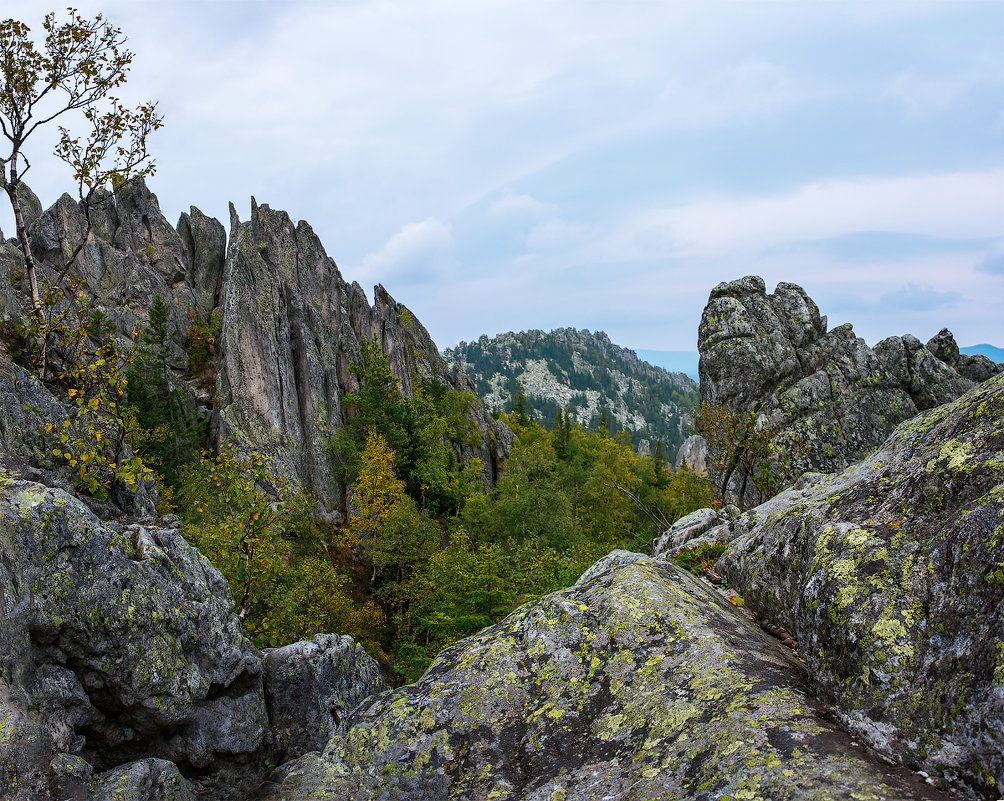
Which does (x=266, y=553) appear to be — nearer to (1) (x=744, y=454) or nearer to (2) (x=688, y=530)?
(2) (x=688, y=530)

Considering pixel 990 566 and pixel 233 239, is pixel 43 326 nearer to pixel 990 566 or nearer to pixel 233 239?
pixel 990 566

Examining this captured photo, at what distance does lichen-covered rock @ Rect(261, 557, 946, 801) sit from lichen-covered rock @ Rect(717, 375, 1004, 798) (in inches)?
14.0

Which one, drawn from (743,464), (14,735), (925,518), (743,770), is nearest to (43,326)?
(14,735)

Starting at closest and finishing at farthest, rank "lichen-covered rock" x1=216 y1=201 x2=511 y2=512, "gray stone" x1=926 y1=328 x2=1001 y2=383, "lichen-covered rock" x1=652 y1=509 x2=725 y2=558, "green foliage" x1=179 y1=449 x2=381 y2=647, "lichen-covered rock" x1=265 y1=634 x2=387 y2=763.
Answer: "lichen-covered rock" x1=265 y1=634 x2=387 y2=763 < "lichen-covered rock" x1=652 y1=509 x2=725 y2=558 < "green foliage" x1=179 y1=449 x2=381 y2=647 < "gray stone" x1=926 y1=328 x2=1001 y2=383 < "lichen-covered rock" x1=216 y1=201 x2=511 y2=512

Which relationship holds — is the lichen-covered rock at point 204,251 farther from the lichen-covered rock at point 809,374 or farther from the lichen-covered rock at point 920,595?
the lichen-covered rock at point 920,595

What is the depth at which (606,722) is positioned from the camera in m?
5.38

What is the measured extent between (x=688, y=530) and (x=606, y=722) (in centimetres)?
1084

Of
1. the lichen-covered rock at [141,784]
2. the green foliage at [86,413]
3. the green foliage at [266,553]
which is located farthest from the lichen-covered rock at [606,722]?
the green foliage at [266,553]

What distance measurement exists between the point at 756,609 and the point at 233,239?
239ft

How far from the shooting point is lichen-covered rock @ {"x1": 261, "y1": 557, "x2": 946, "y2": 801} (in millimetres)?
4098

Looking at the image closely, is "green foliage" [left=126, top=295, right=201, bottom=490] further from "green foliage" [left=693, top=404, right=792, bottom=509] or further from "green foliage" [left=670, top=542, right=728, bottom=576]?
"green foliage" [left=670, top=542, right=728, bottom=576]

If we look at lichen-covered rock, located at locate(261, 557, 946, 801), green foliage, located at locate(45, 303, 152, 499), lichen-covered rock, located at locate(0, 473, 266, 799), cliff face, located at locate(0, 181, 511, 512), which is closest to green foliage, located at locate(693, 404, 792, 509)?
lichen-covered rock, located at locate(261, 557, 946, 801)

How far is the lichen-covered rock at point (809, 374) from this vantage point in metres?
21.6

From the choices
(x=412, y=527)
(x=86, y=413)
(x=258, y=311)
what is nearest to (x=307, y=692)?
(x=86, y=413)
